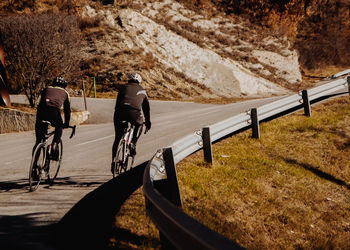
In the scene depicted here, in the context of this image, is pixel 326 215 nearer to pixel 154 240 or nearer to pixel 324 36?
pixel 154 240

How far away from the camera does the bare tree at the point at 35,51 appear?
1747cm

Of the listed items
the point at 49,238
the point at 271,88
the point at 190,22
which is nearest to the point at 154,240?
the point at 49,238

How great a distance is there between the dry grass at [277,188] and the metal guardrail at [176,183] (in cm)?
53

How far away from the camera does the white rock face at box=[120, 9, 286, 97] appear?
3200 cm

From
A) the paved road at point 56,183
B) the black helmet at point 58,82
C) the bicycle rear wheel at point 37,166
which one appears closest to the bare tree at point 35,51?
the paved road at point 56,183

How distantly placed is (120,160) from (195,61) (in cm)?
2895

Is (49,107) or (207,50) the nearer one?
(49,107)

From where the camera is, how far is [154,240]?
12.4 ft

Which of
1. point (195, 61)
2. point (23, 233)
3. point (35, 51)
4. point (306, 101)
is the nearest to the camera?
point (23, 233)

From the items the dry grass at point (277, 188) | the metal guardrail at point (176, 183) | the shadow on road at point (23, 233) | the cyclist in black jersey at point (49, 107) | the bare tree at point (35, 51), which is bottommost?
the dry grass at point (277, 188)

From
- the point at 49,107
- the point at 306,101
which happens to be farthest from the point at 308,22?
the point at 49,107

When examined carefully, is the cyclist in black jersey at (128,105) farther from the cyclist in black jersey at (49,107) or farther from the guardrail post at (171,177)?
the guardrail post at (171,177)

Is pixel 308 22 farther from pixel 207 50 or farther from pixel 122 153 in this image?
pixel 122 153

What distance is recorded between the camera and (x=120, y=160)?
6215 millimetres
